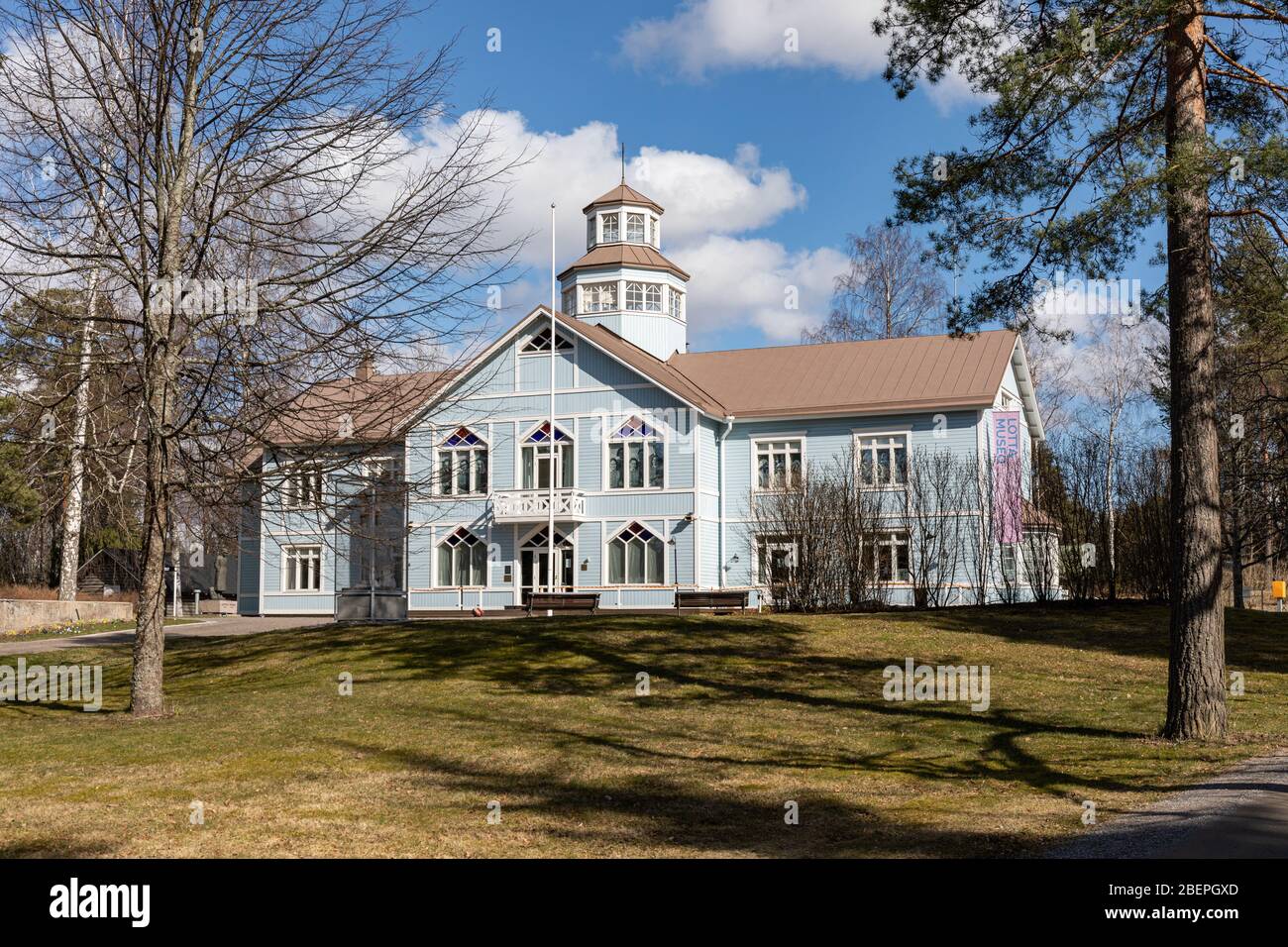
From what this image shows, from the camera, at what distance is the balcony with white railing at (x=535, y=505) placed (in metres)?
36.9

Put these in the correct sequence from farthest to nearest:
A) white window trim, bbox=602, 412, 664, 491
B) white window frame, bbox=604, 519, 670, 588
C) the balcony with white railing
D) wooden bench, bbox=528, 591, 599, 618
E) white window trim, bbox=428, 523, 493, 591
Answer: white window trim, bbox=428, 523, 493, 591 → the balcony with white railing → white window trim, bbox=602, 412, 664, 491 → white window frame, bbox=604, 519, 670, 588 → wooden bench, bbox=528, 591, 599, 618

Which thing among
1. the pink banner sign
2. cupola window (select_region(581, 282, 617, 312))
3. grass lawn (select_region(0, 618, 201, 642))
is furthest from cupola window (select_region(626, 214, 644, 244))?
grass lawn (select_region(0, 618, 201, 642))

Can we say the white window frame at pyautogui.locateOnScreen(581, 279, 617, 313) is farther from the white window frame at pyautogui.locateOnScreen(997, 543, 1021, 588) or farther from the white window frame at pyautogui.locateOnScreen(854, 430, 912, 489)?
the white window frame at pyautogui.locateOnScreen(997, 543, 1021, 588)

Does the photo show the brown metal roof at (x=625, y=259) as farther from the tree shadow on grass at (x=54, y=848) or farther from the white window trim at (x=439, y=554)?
the tree shadow on grass at (x=54, y=848)

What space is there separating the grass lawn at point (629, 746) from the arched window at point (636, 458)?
603 inches

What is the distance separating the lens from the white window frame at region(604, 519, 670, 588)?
36.1 m

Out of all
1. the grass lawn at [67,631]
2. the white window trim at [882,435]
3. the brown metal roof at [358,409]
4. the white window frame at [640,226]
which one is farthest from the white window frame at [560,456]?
the brown metal roof at [358,409]

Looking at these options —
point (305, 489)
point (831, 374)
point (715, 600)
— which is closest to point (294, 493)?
Answer: point (305, 489)

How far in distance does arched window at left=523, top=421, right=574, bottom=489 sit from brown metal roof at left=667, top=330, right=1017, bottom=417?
5766 millimetres

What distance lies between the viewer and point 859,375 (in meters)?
37.5

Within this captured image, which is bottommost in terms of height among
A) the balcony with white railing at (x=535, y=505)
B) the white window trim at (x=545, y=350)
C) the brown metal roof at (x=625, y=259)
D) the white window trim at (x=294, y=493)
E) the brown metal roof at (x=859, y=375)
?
the white window trim at (x=294, y=493)
